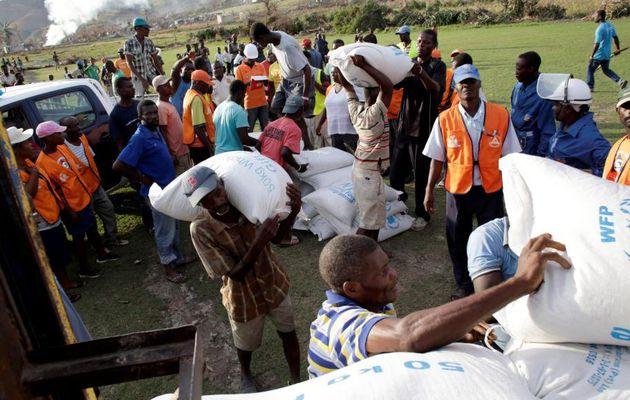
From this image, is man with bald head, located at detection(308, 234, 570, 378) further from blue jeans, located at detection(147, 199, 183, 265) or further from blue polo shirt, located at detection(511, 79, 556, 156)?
blue polo shirt, located at detection(511, 79, 556, 156)

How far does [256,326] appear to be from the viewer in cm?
278

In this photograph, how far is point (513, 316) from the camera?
1.61 m

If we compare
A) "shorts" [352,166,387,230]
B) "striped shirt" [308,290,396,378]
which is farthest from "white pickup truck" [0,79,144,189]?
"striped shirt" [308,290,396,378]

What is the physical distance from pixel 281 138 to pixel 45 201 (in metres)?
2.22

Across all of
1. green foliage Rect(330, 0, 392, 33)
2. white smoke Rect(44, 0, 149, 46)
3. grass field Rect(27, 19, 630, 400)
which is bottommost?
grass field Rect(27, 19, 630, 400)

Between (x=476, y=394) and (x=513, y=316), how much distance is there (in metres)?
0.51

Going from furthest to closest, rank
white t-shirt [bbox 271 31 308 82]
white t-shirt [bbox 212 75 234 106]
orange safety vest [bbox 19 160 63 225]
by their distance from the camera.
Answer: white t-shirt [bbox 212 75 234 106]
white t-shirt [bbox 271 31 308 82]
orange safety vest [bbox 19 160 63 225]

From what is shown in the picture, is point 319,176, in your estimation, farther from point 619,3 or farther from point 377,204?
point 619,3

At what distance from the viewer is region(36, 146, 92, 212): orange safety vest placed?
167 inches

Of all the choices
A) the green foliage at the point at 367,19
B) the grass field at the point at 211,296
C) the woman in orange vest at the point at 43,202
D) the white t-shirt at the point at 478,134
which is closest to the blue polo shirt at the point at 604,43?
the grass field at the point at 211,296

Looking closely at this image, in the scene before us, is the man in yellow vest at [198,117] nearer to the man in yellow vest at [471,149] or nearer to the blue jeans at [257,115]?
the blue jeans at [257,115]

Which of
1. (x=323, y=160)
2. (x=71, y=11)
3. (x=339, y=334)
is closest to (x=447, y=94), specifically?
(x=323, y=160)

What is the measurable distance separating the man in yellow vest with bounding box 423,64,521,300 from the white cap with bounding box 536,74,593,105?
57 cm

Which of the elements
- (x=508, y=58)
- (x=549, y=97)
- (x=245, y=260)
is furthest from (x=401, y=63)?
(x=508, y=58)
